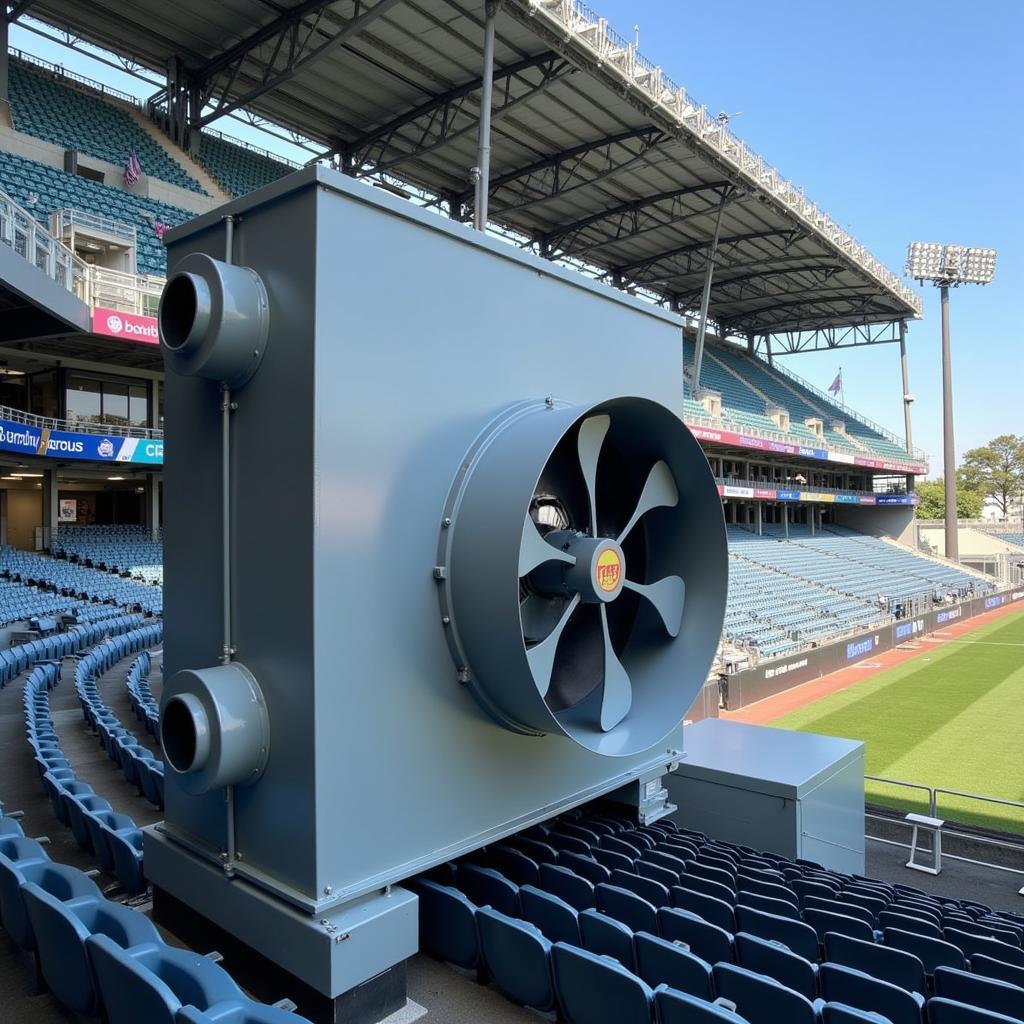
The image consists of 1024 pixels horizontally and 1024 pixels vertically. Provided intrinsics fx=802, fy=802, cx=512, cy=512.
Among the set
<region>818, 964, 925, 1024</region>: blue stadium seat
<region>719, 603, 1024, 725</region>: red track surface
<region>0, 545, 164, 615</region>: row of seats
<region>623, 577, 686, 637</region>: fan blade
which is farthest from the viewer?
<region>0, 545, 164, 615</region>: row of seats

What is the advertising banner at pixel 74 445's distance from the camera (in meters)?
19.7

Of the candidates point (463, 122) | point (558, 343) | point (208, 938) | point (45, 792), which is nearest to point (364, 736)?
point (208, 938)

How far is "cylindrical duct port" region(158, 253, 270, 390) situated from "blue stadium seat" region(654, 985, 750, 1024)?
10.2 feet

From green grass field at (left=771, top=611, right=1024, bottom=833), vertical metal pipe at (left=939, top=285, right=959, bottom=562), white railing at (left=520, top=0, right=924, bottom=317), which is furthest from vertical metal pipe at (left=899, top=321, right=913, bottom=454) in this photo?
green grass field at (left=771, top=611, right=1024, bottom=833)

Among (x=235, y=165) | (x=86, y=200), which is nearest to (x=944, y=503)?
(x=235, y=165)

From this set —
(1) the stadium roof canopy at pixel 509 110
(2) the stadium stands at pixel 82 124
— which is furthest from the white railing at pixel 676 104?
(2) the stadium stands at pixel 82 124

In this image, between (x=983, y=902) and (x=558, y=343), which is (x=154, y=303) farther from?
(x=983, y=902)

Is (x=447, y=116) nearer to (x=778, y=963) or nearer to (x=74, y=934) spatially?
(x=778, y=963)

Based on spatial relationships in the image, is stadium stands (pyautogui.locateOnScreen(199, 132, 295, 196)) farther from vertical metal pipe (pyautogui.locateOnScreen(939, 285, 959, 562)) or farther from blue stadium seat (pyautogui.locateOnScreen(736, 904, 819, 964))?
vertical metal pipe (pyautogui.locateOnScreen(939, 285, 959, 562))

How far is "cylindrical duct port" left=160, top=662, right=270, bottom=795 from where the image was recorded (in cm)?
353

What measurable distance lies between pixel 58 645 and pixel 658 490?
38.9ft

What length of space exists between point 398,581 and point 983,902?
7.17 metres

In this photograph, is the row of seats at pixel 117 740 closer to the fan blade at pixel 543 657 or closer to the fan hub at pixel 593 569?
the fan blade at pixel 543 657

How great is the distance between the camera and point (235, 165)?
99.6ft
